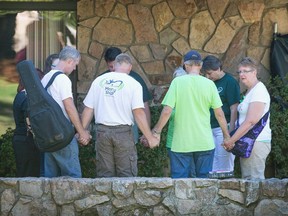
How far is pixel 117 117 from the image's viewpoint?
832cm

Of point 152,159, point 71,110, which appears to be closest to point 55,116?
point 71,110

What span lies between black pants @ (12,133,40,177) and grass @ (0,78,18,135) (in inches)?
95.1

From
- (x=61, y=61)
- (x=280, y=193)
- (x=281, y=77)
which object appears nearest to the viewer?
(x=280, y=193)

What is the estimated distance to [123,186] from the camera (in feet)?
25.7

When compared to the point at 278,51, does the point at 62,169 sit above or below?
below

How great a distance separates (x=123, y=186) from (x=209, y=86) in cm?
143

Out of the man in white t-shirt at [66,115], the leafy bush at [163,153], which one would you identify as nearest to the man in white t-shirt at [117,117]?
the man in white t-shirt at [66,115]

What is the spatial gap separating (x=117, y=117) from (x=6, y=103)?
3355mm

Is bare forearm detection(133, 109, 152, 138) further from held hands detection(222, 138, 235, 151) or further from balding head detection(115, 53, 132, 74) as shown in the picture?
held hands detection(222, 138, 235, 151)

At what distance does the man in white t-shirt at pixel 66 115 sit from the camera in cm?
815

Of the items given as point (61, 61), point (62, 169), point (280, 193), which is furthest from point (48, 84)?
point (280, 193)

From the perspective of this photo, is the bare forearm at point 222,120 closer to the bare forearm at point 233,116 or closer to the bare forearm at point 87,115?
the bare forearm at point 233,116

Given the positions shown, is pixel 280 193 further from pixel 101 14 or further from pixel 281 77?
pixel 101 14

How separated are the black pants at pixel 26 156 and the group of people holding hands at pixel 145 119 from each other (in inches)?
18.9
